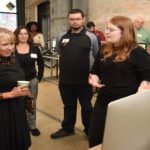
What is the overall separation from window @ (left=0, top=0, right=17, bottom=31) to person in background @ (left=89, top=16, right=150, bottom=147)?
1.99m

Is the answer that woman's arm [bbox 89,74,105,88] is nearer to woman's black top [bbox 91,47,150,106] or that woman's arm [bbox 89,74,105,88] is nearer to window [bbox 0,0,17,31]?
woman's black top [bbox 91,47,150,106]

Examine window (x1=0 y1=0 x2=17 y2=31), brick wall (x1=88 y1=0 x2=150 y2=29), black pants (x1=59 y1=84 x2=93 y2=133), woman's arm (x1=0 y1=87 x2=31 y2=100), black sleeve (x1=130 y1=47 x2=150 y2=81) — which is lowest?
black pants (x1=59 y1=84 x2=93 y2=133)

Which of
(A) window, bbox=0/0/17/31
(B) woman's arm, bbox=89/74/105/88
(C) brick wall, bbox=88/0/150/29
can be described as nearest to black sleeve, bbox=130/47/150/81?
(B) woman's arm, bbox=89/74/105/88

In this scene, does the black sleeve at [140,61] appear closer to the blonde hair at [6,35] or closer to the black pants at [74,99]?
the blonde hair at [6,35]

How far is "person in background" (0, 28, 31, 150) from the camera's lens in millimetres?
2086

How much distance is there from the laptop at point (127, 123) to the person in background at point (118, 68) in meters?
0.97

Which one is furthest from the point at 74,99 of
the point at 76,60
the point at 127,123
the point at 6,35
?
the point at 127,123

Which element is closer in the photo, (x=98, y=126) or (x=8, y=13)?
(x=98, y=126)

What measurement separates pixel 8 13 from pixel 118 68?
2.25m

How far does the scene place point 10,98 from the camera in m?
2.10

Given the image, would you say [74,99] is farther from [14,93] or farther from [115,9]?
[115,9]

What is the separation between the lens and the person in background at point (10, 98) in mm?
2086

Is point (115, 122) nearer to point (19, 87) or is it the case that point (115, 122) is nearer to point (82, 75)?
point (19, 87)

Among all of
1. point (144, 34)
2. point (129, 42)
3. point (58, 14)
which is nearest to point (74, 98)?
point (129, 42)
